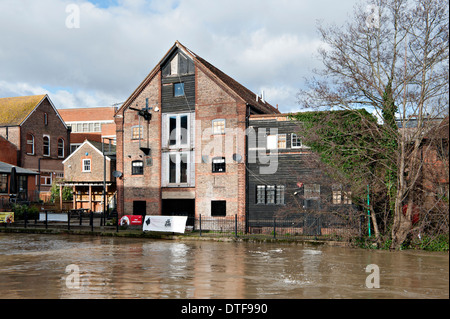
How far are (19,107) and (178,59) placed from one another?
27.6 m

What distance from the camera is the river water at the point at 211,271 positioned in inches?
471

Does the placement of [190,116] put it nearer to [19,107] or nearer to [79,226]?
[79,226]

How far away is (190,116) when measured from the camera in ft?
102

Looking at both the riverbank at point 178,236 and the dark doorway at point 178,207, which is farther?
the dark doorway at point 178,207

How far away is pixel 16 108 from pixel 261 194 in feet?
114

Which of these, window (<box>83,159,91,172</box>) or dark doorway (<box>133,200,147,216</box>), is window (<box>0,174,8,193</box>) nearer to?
window (<box>83,159,91,172</box>)

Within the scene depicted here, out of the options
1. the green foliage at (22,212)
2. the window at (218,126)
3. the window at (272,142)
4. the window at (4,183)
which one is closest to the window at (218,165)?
the window at (218,126)

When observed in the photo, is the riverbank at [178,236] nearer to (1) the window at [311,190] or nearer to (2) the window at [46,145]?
(1) the window at [311,190]

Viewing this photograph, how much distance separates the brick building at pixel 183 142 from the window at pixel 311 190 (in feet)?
13.4

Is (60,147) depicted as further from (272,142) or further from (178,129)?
(272,142)

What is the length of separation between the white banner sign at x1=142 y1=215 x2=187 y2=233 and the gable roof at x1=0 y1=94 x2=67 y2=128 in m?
27.1

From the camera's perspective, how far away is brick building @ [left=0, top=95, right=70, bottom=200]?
48156 mm
